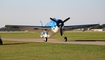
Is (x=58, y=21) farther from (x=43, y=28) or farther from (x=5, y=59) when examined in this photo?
(x=5, y=59)

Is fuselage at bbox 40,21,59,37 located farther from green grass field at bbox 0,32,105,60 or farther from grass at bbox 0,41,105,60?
grass at bbox 0,41,105,60

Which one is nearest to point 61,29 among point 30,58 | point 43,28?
point 43,28

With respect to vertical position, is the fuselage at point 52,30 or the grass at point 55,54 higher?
the fuselage at point 52,30

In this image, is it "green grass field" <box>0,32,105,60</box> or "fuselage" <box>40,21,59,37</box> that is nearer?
"green grass field" <box>0,32,105,60</box>

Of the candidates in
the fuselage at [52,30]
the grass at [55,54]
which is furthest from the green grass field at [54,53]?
the fuselage at [52,30]

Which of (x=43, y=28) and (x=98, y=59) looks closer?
(x=98, y=59)

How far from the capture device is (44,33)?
35.3m

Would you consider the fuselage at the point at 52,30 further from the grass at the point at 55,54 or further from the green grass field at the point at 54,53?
the grass at the point at 55,54

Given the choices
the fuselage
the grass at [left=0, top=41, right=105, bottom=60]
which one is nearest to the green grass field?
the grass at [left=0, top=41, right=105, bottom=60]

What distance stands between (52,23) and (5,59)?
20.2m

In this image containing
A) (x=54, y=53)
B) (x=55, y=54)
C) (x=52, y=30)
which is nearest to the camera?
(x=55, y=54)

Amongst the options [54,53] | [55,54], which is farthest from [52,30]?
[55,54]

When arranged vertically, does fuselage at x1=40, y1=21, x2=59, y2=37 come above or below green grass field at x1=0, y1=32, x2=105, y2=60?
above

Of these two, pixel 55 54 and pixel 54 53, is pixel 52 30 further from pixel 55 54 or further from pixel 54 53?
pixel 55 54
